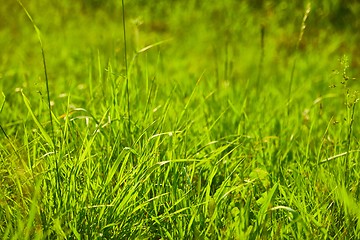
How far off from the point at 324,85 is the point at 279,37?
5.72 feet

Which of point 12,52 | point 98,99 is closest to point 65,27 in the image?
point 12,52

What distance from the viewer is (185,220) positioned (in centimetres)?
177

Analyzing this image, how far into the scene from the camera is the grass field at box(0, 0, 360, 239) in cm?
171

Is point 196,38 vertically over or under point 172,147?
under

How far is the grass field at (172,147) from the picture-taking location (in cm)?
171

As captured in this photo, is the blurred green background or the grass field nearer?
the grass field

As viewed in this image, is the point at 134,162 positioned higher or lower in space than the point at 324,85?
higher

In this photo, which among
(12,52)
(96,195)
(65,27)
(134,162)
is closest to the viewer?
(96,195)

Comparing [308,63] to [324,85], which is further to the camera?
[308,63]

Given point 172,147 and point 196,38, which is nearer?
point 172,147

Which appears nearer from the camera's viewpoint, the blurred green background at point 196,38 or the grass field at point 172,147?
the grass field at point 172,147

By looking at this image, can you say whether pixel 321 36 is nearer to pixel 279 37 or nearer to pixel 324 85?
pixel 279 37

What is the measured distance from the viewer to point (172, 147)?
6.82 ft

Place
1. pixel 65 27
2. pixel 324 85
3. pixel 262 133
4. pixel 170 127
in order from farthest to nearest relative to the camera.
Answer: pixel 65 27 → pixel 324 85 → pixel 262 133 → pixel 170 127
